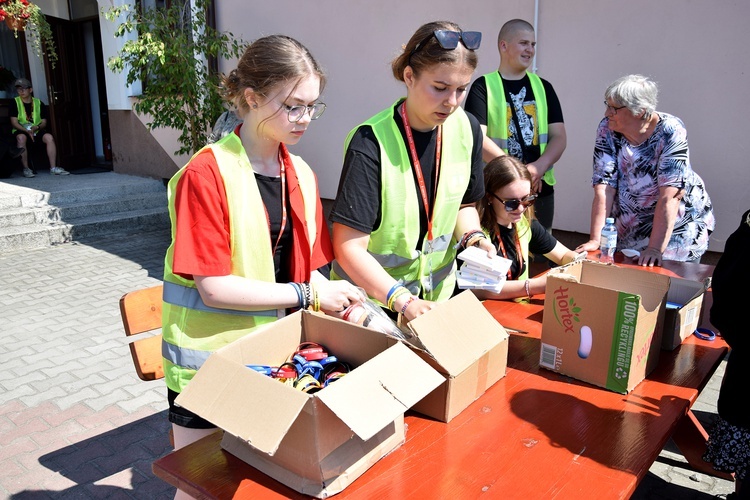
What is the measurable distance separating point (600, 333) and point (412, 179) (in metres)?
0.78

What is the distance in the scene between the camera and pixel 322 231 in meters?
1.96

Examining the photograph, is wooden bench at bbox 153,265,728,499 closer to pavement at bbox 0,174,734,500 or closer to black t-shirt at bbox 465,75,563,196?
pavement at bbox 0,174,734,500

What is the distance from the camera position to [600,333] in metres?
1.85

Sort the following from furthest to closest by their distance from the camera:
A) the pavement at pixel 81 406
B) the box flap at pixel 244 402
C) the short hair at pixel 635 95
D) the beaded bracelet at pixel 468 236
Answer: the short hair at pixel 635 95 < the pavement at pixel 81 406 < the beaded bracelet at pixel 468 236 < the box flap at pixel 244 402

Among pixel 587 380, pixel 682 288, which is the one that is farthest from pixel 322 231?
pixel 682 288

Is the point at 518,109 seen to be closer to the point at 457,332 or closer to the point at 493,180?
the point at 493,180

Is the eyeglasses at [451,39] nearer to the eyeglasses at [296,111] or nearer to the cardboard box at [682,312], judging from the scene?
the eyeglasses at [296,111]

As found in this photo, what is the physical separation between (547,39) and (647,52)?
86 centimetres

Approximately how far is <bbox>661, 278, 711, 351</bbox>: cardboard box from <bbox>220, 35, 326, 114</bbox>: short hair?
1.47m

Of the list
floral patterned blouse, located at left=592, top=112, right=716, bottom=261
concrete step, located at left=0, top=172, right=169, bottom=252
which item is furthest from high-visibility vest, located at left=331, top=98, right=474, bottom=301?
concrete step, located at left=0, top=172, right=169, bottom=252

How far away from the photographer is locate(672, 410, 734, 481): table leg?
2230mm

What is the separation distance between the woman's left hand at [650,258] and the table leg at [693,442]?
0.98 metres

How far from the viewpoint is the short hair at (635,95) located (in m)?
3.05

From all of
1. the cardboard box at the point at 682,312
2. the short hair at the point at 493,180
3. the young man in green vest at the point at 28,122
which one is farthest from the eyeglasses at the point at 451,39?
the young man in green vest at the point at 28,122
